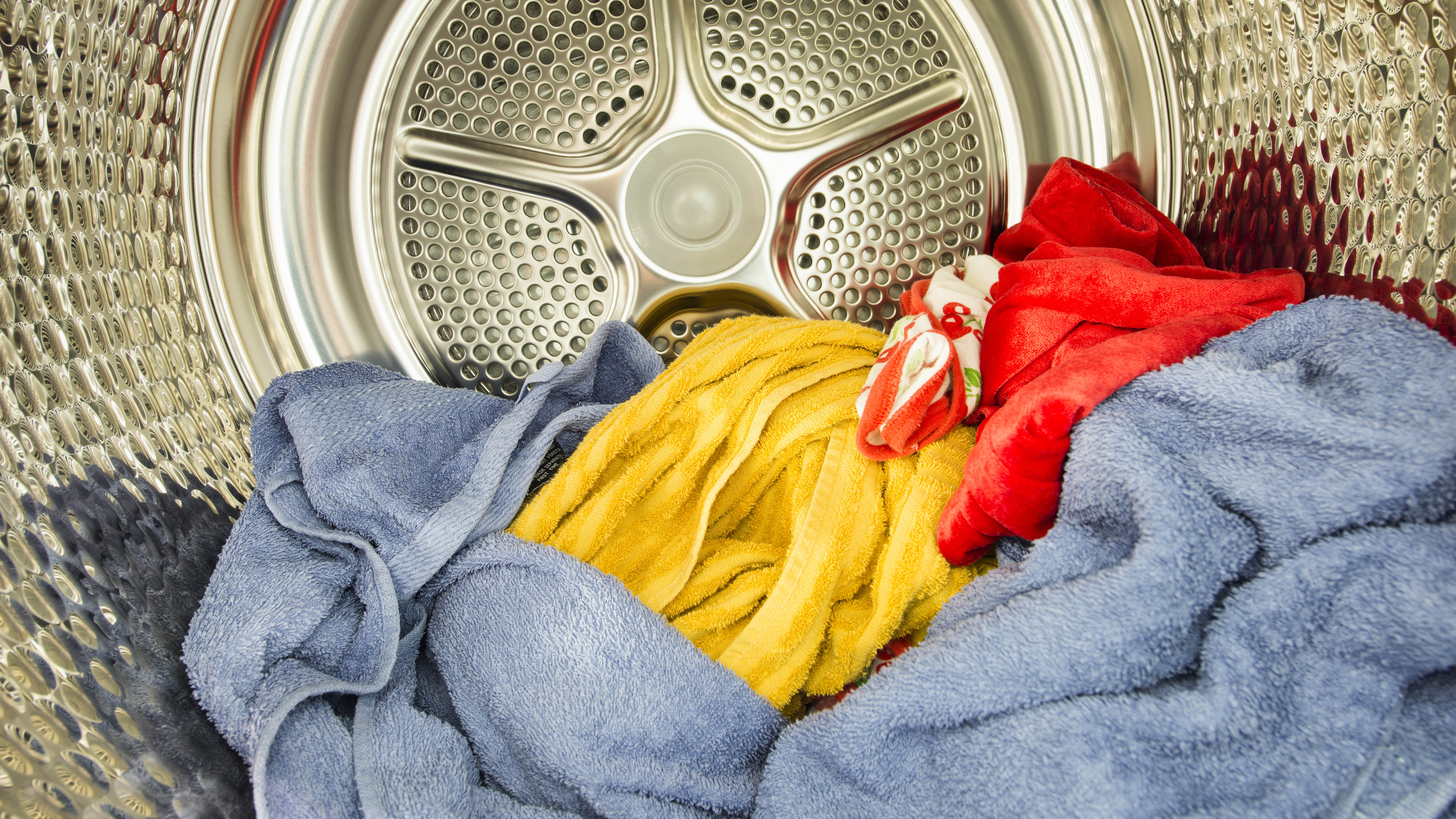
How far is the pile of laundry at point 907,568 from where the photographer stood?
13.7 inches

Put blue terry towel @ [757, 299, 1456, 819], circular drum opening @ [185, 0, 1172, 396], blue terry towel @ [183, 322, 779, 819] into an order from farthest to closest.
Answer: circular drum opening @ [185, 0, 1172, 396]
blue terry towel @ [183, 322, 779, 819]
blue terry towel @ [757, 299, 1456, 819]

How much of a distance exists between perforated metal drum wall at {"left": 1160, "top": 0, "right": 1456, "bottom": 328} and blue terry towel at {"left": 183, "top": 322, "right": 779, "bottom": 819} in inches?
18.1

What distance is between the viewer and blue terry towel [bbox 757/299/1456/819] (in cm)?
33

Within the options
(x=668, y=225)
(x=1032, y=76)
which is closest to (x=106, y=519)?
(x=668, y=225)

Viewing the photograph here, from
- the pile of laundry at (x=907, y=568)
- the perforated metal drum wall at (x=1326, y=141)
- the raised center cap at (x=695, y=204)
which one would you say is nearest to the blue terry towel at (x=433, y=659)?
the pile of laundry at (x=907, y=568)

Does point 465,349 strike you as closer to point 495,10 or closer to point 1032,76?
point 495,10

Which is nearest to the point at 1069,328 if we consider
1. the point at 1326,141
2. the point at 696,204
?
the point at 1326,141

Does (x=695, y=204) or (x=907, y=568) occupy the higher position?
(x=695, y=204)

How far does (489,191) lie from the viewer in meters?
0.75

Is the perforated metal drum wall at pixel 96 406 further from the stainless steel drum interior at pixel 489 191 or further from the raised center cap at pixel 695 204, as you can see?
the raised center cap at pixel 695 204

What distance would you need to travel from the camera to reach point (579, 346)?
76 centimetres

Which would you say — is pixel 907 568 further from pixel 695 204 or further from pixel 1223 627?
pixel 695 204

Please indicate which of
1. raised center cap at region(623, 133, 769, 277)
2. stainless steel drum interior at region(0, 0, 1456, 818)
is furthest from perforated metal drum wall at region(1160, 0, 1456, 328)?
raised center cap at region(623, 133, 769, 277)

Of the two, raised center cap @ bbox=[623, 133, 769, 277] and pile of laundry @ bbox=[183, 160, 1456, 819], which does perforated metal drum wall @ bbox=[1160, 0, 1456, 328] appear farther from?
raised center cap @ bbox=[623, 133, 769, 277]
